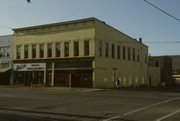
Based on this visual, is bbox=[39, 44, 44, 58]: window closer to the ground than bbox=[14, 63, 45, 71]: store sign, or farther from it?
farther from it

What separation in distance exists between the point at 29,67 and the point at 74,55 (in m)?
9.40

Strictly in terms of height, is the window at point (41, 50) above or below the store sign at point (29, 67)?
above

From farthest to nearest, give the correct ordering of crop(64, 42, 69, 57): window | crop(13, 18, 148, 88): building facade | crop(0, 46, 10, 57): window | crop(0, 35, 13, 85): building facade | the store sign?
crop(0, 46, 10, 57): window → crop(0, 35, 13, 85): building facade → the store sign → crop(64, 42, 69, 57): window → crop(13, 18, 148, 88): building facade

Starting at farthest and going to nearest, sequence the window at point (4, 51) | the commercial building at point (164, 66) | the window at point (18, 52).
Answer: the commercial building at point (164, 66) → the window at point (4, 51) → the window at point (18, 52)

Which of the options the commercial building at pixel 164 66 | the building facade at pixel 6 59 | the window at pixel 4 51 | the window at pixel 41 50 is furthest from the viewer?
the commercial building at pixel 164 66

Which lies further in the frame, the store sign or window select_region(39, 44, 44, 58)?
window select_region(39, 44, 44, 58)

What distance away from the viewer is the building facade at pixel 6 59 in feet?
159

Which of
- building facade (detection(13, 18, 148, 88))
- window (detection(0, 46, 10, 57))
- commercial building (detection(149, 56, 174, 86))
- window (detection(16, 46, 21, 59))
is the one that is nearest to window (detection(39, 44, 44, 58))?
building facade (detection(13, 18, 148, 88))

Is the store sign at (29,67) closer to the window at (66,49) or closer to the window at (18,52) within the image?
the window at (18,52)

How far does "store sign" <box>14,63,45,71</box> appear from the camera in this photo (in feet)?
145

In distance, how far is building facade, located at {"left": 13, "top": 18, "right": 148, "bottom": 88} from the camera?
3931 cm

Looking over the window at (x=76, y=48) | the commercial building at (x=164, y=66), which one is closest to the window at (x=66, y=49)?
the window at (x=76, y=48)

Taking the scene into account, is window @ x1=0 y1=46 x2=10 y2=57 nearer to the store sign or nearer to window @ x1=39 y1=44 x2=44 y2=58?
the store sign

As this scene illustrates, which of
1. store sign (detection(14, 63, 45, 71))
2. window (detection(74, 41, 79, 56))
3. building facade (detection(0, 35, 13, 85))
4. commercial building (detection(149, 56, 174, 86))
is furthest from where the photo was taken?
commercial building (detection(149, 56, 174, 86))
